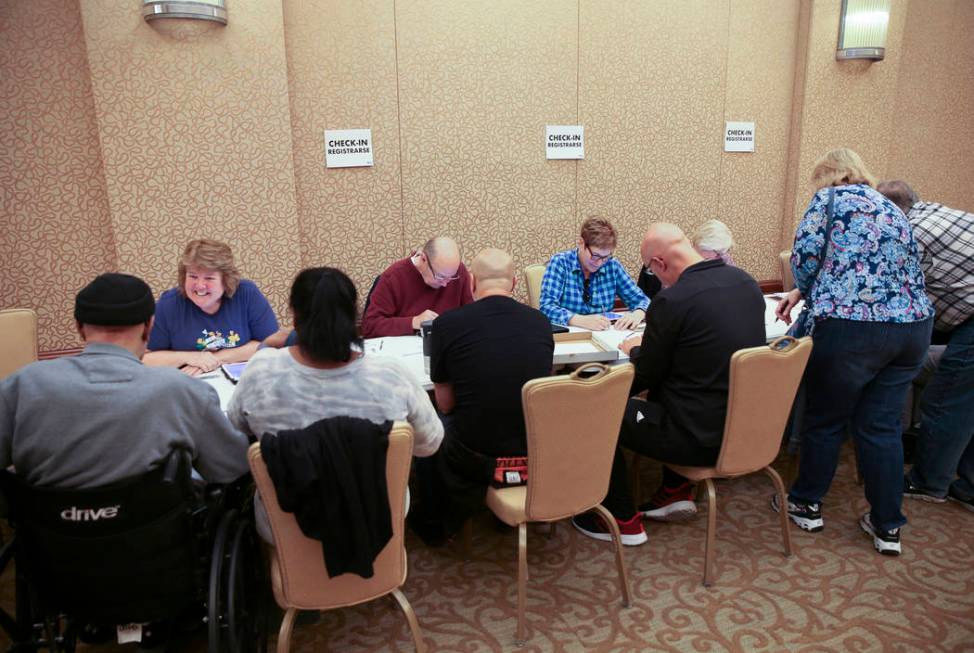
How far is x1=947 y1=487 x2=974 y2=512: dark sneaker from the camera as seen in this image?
2969 millimetres

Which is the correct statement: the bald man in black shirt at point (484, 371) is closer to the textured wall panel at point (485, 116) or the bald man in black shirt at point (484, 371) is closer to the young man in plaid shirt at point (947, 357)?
the young man in plaid shirt at point (947, 357)

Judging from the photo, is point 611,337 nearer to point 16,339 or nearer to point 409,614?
point 409,614

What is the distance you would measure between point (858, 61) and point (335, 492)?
5455mm

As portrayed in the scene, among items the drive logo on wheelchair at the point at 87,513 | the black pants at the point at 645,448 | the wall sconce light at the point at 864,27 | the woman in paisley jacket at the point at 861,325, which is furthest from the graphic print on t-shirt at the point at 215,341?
the wall sconce light at the point at 864,27

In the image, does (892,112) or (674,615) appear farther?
(892,112)

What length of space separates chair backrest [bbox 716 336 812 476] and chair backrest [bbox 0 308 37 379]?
2.69 meters

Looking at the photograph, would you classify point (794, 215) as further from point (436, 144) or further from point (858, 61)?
point (436, 144)

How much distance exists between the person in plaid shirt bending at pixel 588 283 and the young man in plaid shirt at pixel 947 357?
125 cm

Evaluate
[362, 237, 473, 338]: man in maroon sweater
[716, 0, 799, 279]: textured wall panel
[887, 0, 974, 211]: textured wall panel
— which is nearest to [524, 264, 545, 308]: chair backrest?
[362, 237, 473, 338]: man in maroon sweater

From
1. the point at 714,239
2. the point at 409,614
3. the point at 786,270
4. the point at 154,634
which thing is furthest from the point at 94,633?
the point at 786,270

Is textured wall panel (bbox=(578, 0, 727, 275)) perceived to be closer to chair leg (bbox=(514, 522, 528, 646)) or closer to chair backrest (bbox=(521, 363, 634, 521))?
chair backrest (bbox=(521, 363, 634, 521))

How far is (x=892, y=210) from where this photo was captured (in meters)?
2.48

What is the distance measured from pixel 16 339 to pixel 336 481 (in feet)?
6.17

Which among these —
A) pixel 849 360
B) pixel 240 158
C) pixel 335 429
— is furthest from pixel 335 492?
pixel 240 158
